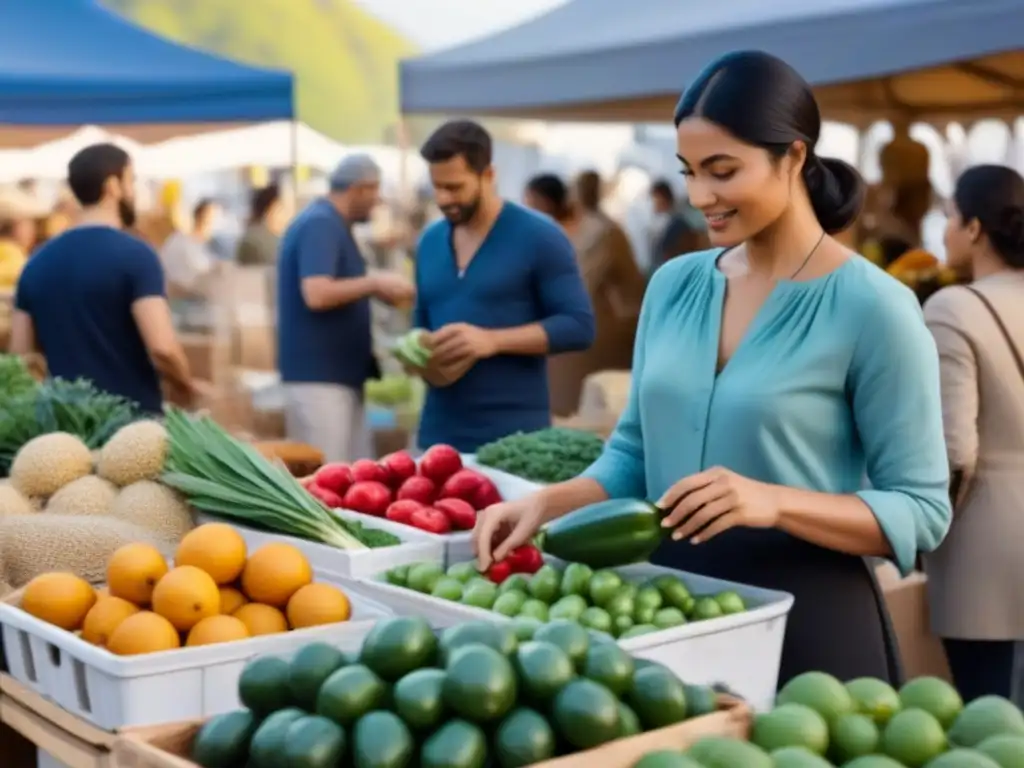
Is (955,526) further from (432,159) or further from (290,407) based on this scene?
(290,407)

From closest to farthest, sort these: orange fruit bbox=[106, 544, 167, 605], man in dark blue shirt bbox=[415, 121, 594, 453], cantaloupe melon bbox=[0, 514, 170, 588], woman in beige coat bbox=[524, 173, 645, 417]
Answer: orange fruit bbox=[106, 544, 167, 605]
cantaloupe melon bbox=[0, 514, 170, 588]
man in dark blue shirt bbox=[415, 121, 594, 453]
woman in beige coat bbox=[524, 173, 645, 417]

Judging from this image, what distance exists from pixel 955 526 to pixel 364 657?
95.6 inches

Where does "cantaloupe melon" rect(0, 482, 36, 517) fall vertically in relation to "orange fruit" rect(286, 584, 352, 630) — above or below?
above

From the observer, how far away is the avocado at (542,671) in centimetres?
172

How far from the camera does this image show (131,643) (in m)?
2.34

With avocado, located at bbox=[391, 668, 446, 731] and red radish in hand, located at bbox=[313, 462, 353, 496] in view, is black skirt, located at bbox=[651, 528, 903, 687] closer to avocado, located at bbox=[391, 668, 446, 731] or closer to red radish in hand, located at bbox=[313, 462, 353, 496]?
avocado, located at bbox=[391, 668, 446, 731]

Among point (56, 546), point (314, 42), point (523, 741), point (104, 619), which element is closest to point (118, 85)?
point (56, 546)

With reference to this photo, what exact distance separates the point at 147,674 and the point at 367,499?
125cm

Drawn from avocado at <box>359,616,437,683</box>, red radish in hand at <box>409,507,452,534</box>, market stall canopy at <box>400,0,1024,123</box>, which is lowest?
red radish in hand at <box>409,507,452,534</box>

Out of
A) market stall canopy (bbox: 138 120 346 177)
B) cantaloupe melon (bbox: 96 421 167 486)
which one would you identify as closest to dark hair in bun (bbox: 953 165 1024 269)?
cantaloupe melon (bbox: 96 421 167 486)

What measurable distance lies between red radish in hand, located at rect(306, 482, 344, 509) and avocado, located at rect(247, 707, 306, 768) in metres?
1.73

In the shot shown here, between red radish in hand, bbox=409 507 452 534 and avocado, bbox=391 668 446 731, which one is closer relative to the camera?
avocado, bbox=391 668 446 731

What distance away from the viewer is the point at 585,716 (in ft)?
5.50

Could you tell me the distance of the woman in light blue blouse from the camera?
89.1 inches
